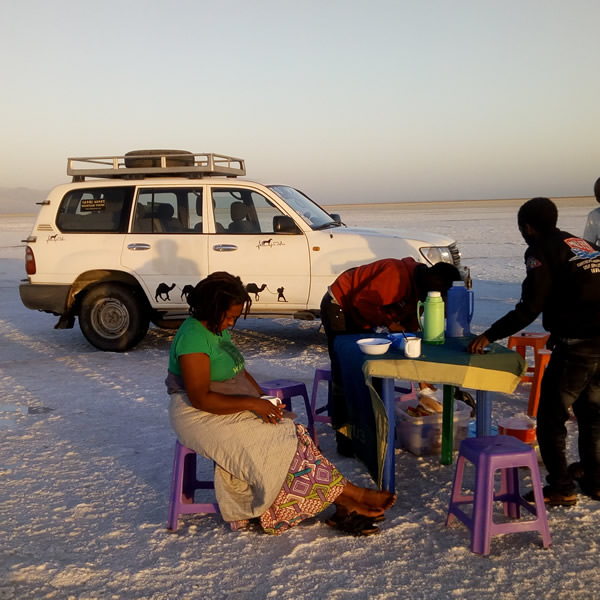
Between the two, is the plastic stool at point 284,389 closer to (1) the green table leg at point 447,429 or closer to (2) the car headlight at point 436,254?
(1) the green table leg at point 447,429

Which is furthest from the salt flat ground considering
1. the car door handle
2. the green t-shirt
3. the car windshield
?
the car windshield

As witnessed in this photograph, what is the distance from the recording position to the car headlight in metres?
8.59

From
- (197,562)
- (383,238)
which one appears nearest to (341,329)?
(197,562)

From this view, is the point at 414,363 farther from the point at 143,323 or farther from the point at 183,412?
the point at 143,323

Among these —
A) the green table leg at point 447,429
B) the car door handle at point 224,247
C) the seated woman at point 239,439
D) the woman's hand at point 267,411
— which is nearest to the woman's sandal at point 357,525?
the seated woman at point 239,439

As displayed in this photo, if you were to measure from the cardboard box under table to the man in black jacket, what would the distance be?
177mm

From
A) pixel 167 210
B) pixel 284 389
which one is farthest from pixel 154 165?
pixel 284 389

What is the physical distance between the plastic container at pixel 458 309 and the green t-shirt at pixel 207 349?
4.75 feet

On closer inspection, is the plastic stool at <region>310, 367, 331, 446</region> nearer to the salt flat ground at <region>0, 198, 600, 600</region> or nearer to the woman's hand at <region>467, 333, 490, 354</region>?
the salt flat ground at <region>0, 198, 600, 600</region>

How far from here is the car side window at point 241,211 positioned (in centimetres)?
880

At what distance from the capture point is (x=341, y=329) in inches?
213

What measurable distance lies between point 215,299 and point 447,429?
2.07 m

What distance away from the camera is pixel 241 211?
349 inches

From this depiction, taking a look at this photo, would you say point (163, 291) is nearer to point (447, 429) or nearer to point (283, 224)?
point (283, 224)
